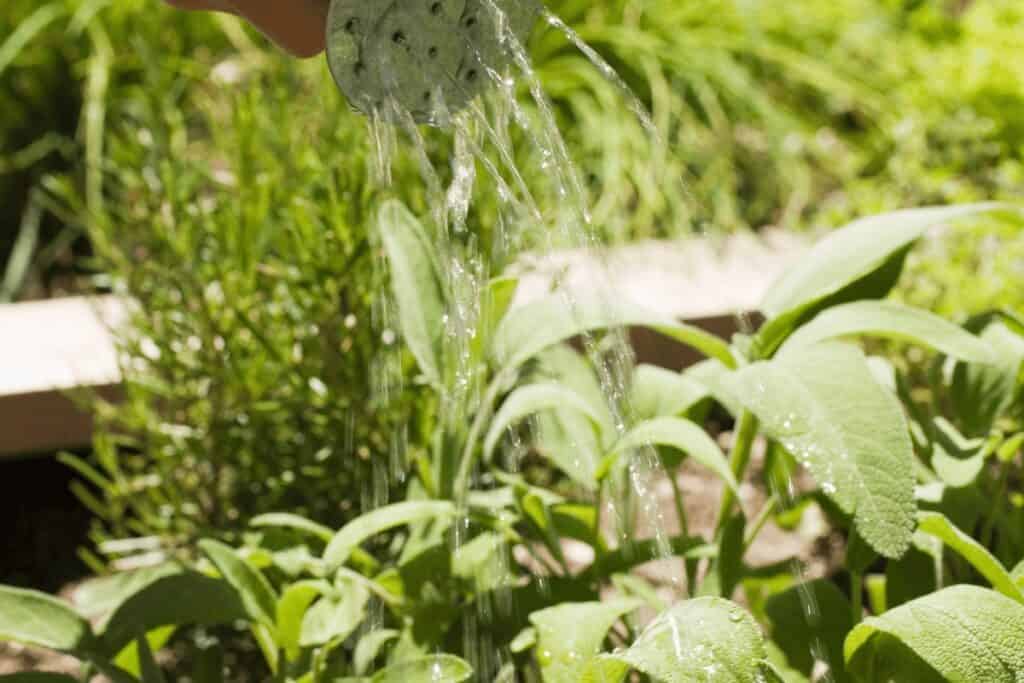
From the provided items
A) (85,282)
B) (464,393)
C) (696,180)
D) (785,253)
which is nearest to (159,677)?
(464,393)

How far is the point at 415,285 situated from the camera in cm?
176

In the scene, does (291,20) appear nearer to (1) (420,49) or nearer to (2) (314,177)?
(1) (420,49)

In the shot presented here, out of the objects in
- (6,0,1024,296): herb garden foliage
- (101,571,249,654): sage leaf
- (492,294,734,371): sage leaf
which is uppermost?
(6,0,1024,296): herb garden foliage

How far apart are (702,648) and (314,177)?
103 cm

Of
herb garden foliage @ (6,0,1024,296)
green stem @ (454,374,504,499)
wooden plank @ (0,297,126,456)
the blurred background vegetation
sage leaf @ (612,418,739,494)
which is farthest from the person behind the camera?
herb garden foliage @ (6,0,1024,296)

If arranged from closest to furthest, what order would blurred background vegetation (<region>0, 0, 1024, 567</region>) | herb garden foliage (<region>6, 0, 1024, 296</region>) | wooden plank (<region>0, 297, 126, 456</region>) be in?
1. blurred background vegetation (<region>0, 0, 1024, 567</region>)
2. wooden plank (<region>0, 297, 126, 456</region>)
3. herb garden foliage (<region>6, 0, 1024, 296</region>)

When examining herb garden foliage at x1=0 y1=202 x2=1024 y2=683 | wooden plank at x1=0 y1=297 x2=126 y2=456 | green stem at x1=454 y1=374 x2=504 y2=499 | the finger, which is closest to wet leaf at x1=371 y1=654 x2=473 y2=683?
herb garden foliage at x1=0 y1=202 x2=1024 y2=683

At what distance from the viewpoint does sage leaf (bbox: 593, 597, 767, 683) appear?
1.26 metres

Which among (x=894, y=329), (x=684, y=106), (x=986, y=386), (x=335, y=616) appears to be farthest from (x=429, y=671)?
(x=684, y=106)

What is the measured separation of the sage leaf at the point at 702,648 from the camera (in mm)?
1263

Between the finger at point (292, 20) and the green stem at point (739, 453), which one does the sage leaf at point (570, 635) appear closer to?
the green stem at point (739, 453)

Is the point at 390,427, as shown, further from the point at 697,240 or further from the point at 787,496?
the point at 697,240

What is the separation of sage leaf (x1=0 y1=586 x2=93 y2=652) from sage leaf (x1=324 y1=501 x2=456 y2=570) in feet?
0.91

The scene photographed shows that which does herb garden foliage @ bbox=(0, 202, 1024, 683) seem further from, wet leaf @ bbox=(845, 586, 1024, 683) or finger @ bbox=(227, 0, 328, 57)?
finger @ bbox=(227, 0, 328, 57)
